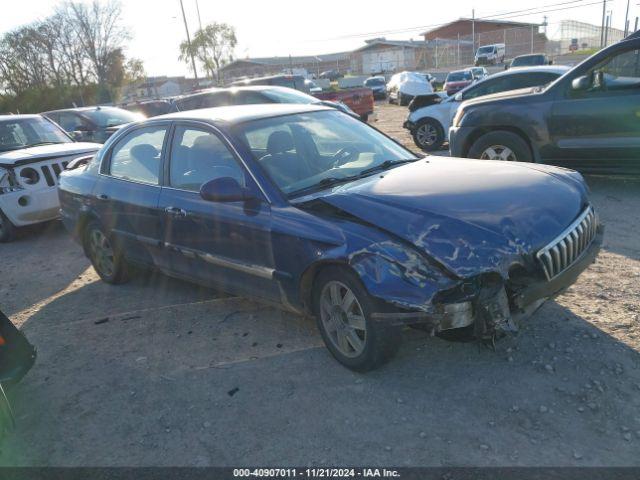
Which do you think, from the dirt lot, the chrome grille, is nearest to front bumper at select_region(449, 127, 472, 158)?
the dirt lot

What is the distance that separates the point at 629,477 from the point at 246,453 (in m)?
1.81

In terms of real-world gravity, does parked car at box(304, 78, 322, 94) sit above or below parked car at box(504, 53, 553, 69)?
above

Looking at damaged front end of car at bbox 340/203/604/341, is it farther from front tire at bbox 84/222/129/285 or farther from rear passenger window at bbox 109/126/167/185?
front tire at bbox 84/222/129/285

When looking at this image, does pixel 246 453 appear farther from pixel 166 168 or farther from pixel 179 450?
pixel 166 168

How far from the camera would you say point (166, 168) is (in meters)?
4.25

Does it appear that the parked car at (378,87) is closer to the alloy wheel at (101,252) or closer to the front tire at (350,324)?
the alloy wheel at (101,252)

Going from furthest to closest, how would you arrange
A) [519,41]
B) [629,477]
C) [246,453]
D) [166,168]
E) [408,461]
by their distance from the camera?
[519,41]
[166,168]
[246,453]
[408,461]
[629,477]

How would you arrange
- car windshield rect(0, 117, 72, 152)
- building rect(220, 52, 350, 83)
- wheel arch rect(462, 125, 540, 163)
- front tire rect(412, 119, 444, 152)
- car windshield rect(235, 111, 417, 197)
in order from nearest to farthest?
car windshield rect(235, 111, 417, 197) < wheel arch rect(462, 125, 540, 163) < car windshield rect(0, 117, 72, 152) < front tire rect(412, 119, 444, 152) < building rect(220, 52, 350, 83)

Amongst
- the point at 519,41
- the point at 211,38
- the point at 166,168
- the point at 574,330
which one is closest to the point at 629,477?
the point at 574,330

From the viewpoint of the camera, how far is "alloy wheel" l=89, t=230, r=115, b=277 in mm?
5250

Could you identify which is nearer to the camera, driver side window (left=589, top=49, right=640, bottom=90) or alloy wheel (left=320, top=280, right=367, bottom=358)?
alloy wheel (left=320, top=280, right=367, bottom=358)

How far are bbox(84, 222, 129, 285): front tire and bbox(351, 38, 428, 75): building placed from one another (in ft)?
174

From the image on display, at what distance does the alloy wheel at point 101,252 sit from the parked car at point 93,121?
19.8ft

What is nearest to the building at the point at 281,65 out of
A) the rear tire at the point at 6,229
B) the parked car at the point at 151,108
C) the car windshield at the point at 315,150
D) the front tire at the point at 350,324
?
the parked car at the point at 151,108
